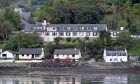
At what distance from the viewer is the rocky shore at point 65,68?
175ft

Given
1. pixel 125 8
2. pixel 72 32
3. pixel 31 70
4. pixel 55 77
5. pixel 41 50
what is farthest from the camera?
pixel 125 8

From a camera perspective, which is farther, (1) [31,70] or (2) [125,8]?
(2) [125,8]

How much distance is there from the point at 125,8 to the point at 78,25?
6832mm

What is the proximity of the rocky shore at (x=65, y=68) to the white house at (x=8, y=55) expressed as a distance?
2.76 meters

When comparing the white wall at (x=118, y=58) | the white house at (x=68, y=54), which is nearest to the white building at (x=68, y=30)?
the white house at (x=68, y=54)

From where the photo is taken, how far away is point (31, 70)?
176ft

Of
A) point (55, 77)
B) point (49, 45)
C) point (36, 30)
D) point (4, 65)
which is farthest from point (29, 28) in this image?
point (55, 77)

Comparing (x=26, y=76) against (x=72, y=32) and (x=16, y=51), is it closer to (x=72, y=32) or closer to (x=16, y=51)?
(x=16, y=51)

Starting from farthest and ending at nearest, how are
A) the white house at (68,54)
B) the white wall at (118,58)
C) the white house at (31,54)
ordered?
1. the white house at (31,54)
2. the white house at (68,54)
3. the white wall at (118,58)

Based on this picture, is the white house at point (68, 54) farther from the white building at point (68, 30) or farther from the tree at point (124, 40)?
the white building at point (68, 30)

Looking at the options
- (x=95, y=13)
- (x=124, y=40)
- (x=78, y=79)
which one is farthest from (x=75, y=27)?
(x=78, y=79)

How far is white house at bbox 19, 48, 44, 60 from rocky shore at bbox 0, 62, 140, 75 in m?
3.34

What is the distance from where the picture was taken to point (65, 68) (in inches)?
2116

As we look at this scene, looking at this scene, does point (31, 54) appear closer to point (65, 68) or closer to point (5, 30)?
point (65, 68)
